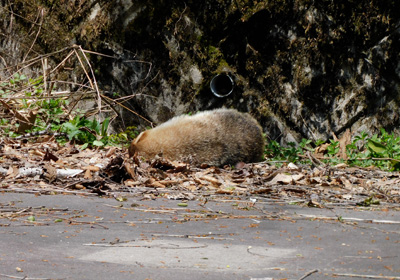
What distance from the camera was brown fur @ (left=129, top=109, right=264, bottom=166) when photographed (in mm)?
6969

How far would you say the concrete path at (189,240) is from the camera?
255 centimetres

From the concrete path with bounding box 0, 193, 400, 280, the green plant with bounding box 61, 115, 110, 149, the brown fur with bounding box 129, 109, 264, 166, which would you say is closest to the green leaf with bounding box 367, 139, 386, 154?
the brown fur with bounding box 129, 109, 264, 166

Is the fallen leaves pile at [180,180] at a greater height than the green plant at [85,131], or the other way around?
the green plant at [85,131]

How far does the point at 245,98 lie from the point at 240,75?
37cm

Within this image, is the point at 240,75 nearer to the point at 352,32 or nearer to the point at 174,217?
the point at 352,32

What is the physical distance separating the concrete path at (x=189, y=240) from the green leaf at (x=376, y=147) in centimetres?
295

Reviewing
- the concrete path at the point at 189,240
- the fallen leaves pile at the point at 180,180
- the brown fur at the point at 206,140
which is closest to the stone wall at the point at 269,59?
the brown fur at the point at 206,140

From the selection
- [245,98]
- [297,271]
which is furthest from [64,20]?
[297,271]

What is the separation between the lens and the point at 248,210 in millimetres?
4523

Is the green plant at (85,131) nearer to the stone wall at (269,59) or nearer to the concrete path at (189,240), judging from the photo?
the stone wall at (269,59)

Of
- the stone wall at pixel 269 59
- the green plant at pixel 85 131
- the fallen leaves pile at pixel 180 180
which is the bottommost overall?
the fallen leaves pile at pixel 180 180

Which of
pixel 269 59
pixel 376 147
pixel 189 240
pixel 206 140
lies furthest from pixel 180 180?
pixel 269 59

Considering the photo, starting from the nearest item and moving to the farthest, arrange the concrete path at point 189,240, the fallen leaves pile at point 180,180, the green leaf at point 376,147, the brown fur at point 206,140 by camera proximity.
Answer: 1. the concrete path at point 189,240
2. the fallen leaves pile at point 180,180
3. the brown fur at point 206,140
4. the green leaf at point 376,147

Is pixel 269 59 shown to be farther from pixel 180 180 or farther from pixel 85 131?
pixel 180 180
